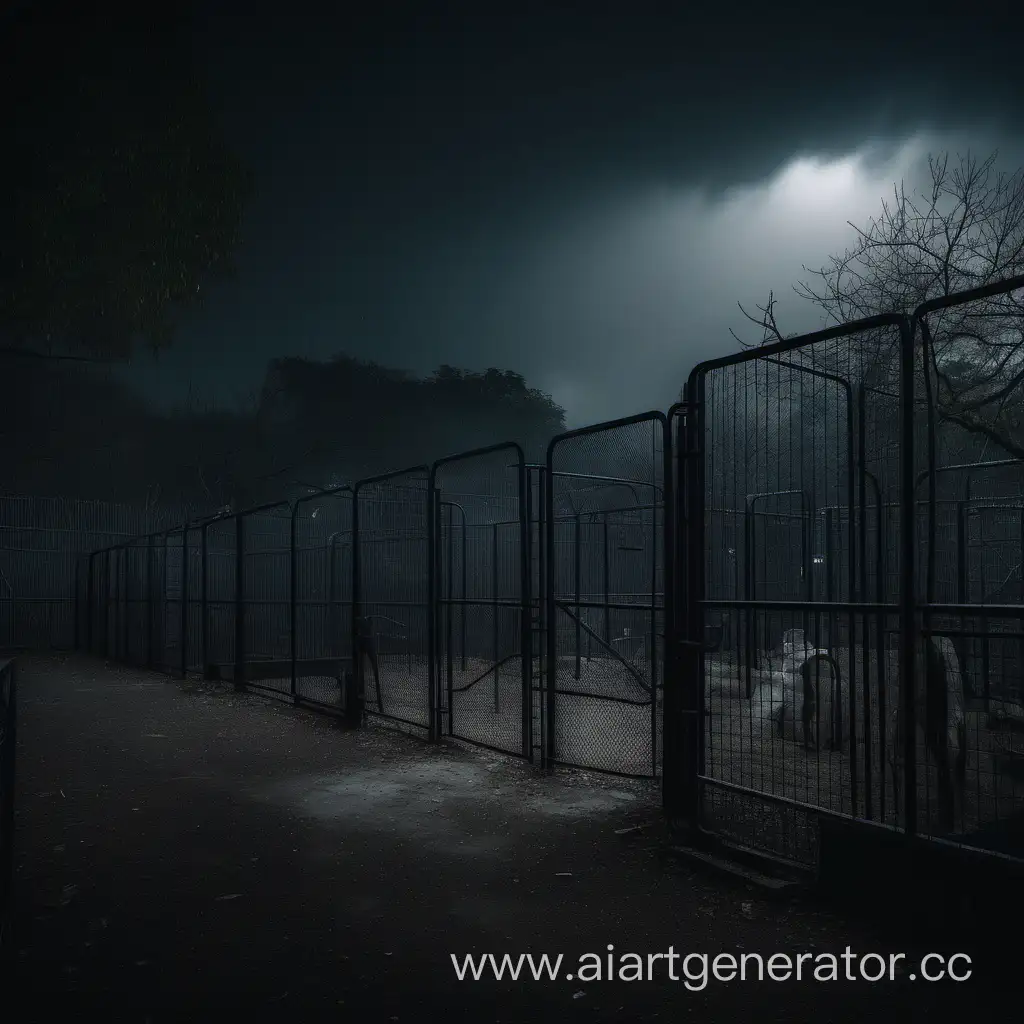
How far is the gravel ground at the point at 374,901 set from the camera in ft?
10.4

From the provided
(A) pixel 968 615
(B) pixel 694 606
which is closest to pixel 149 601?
(B) pixel 694 606

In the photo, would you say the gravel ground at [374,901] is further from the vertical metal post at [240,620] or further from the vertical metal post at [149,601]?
the vertical metal post at [149,601]

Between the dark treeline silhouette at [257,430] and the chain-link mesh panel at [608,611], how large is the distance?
19660 mm

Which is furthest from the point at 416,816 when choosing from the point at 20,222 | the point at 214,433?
the point at 214,433

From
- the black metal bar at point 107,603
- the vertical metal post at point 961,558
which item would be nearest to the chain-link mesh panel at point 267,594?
the black metal bar at point 107,603

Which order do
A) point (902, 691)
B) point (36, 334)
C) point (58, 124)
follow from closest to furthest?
1. point (902, 691)
2. point (58, 124)
3. point (36, 334)

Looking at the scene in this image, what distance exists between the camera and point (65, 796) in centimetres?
629

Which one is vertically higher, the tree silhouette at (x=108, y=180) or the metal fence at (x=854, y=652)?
the tree silhouette at (x=108, y=180)

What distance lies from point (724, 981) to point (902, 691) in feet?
4.79

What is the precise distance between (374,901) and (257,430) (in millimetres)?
36240

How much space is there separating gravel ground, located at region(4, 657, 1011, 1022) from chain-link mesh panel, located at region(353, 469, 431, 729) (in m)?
2.08

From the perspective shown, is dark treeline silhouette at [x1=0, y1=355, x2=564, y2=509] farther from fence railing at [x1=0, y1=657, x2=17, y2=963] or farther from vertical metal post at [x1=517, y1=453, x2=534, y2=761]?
fence railing at [x1=0, y1=657, x2=17, y2=963]

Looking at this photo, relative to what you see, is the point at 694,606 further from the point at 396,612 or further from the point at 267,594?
the point at 267,594

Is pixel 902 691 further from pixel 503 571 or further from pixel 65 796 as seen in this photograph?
pixel 503 571
